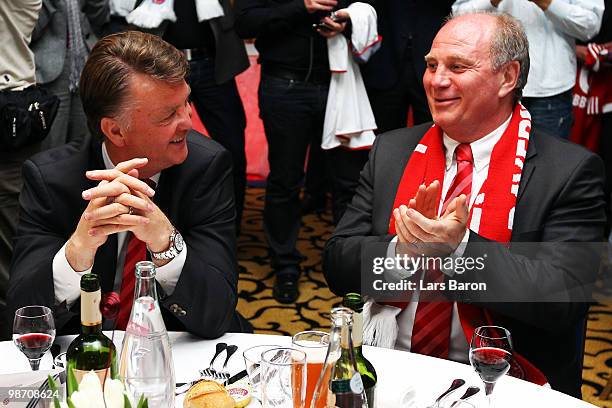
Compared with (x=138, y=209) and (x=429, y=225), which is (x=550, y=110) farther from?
(x=138, y=209)

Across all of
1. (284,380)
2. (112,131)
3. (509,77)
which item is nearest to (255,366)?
(284,380)

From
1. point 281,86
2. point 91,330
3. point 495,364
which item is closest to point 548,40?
point 281,86

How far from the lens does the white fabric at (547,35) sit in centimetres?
342

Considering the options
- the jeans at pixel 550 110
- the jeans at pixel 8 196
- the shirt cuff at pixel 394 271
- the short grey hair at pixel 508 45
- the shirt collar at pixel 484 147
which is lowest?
the jeans at pixel 8 196

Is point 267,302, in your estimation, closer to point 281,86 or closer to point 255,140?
point 281,86

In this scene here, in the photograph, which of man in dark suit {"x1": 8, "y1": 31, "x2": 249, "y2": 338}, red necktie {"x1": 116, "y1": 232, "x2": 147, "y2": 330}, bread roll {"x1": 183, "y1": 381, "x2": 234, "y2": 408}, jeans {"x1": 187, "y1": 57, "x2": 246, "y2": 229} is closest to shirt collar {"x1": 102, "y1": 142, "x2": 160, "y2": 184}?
man in dark suit {"x1": 8, "y1": 31, "x2": 249, "y2": 338}

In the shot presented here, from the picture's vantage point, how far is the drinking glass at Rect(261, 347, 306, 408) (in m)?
1.39

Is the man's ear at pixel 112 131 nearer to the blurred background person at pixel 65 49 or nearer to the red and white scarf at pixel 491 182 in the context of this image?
the red and white scarf at pixel 491 182

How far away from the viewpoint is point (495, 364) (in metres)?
1.48

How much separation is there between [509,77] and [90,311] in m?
1.43

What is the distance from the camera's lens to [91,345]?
4.65ft

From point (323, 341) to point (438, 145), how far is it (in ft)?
3.44

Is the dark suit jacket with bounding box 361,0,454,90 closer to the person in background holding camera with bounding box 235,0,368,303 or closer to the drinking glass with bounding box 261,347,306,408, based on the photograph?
the person in background holding camera with bounding box 235,0,368,303

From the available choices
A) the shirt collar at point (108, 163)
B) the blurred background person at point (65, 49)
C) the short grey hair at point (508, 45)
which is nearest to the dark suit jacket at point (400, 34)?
the blurred background person at point (65, 49)
